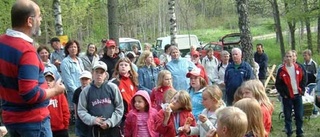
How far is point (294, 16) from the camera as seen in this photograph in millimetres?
21562

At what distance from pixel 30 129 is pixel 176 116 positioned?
2375 mm

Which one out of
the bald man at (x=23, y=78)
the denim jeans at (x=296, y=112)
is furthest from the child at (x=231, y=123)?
the denim jeans at (x=296, y=112)

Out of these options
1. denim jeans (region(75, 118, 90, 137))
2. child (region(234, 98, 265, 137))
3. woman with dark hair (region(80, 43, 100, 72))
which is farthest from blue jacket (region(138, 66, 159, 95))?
child (region(234, 98, 265, 137))

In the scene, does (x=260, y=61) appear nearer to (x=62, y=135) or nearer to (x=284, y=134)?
(x=284, y=134)

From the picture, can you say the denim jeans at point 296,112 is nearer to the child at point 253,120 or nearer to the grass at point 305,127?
the grass at point 305,127

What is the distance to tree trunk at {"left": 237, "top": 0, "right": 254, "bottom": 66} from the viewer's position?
10.1m

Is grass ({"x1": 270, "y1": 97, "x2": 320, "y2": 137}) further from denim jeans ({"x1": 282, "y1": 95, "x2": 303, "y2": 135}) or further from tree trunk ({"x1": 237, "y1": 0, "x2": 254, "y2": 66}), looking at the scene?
tree trunk ({"x1": 237, "y1": 0, "x2": 254, "y2": 66})

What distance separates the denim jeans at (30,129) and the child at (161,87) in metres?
3.42

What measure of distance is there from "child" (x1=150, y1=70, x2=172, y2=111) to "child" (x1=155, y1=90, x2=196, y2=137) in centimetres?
139

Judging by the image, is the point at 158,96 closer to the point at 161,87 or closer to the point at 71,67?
the point at 161,87

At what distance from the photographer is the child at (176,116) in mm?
5492

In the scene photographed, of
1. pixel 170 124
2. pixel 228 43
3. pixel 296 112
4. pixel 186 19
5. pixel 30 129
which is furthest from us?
pixel 186 19

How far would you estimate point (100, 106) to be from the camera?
5969 mm

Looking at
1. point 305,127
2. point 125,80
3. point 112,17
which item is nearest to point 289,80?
point 305,127
